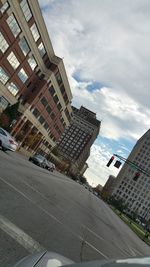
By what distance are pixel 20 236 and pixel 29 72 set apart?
52252mm

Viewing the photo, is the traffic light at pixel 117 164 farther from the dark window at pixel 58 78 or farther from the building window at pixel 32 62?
the dark window at pixel 58 78

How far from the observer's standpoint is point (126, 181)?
189375 mm

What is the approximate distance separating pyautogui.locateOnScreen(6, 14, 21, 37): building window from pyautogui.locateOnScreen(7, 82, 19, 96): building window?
8.20 metres

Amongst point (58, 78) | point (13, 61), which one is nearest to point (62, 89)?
point (58, 78)

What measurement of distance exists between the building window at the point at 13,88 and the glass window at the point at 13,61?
2827 mm

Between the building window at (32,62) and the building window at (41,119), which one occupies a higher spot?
the building window at (32,62)

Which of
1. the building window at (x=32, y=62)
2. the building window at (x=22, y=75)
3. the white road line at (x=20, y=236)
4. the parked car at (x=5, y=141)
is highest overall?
the building window at (x=32, y=62)

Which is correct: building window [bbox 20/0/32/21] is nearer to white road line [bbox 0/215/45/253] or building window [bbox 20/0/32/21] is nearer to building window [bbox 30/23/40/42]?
building window [bbox 30/23/40/42]

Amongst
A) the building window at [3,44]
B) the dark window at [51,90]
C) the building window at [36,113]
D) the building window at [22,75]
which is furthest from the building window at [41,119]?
the building window at [3,44]

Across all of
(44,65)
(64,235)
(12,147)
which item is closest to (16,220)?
(64,235)

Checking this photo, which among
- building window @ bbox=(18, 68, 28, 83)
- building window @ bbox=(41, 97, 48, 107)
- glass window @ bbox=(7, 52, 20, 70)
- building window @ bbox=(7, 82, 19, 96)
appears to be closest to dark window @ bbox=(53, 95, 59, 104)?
building window @ bbox=(41, 97, 48, 107)

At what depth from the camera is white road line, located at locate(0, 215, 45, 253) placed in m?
5.72

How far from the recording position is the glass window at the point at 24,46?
49.2 meters

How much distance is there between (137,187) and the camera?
614 feet
